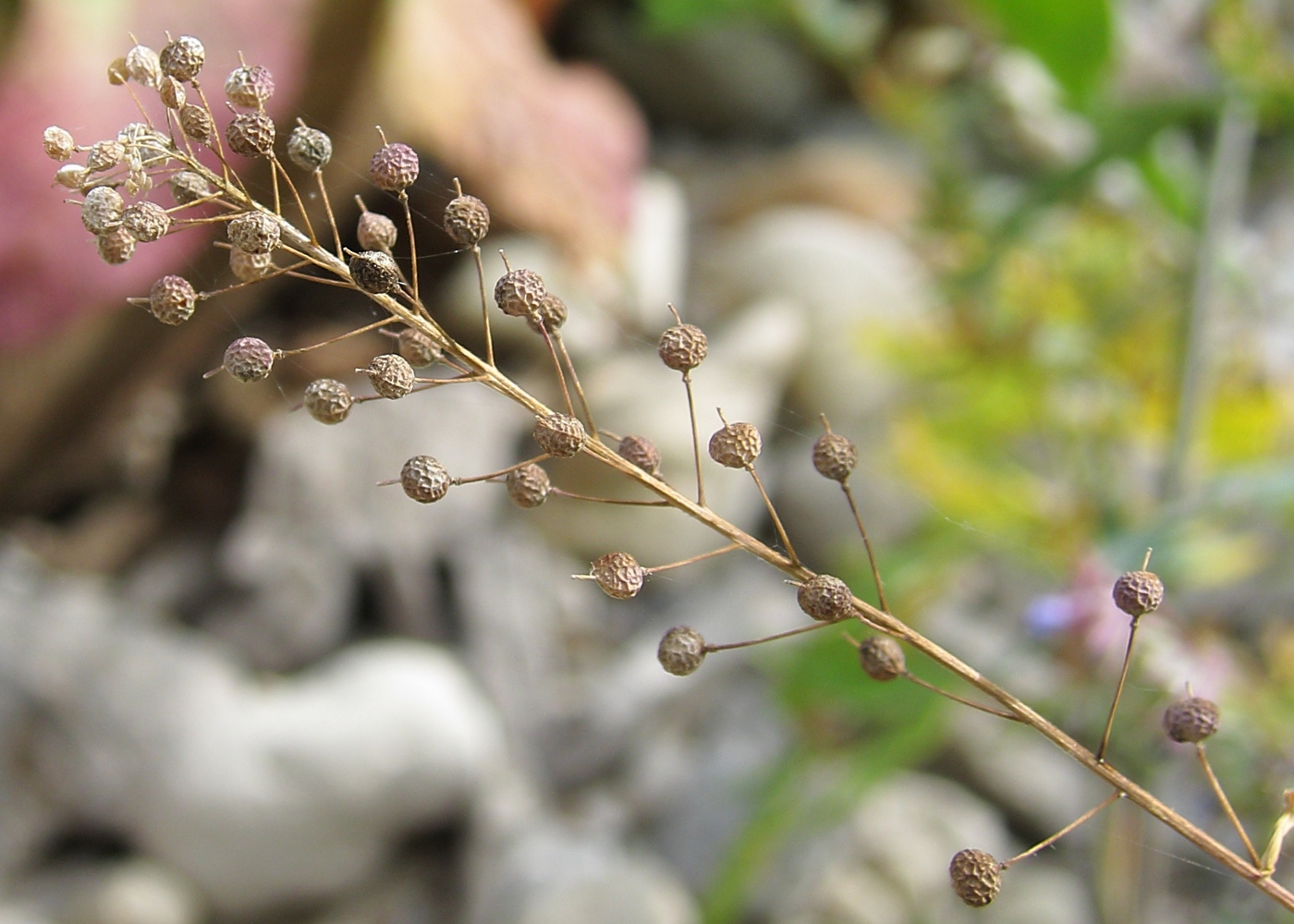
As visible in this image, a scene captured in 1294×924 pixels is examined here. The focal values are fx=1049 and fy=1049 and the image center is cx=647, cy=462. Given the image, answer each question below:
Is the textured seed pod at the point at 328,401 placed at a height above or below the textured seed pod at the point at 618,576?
below

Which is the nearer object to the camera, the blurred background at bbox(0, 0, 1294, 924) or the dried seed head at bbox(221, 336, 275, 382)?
the dried seed head at bbox(221, 336, 275, 382)

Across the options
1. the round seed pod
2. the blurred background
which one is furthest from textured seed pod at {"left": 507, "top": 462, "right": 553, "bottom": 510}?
the blurred background

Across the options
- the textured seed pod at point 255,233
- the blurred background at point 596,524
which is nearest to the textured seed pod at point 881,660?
the textured seed pod at point 255,233

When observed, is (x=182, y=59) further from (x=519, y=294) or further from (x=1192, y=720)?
(x=1192, y=720)

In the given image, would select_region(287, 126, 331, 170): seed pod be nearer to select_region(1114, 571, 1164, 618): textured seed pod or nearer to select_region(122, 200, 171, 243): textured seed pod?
select_region(122, 200, 171, 243): textured seed pod

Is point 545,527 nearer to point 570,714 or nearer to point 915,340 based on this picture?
point 570,714

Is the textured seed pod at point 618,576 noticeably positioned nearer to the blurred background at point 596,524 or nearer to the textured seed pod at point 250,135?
the textured seed pod at point 250,135
